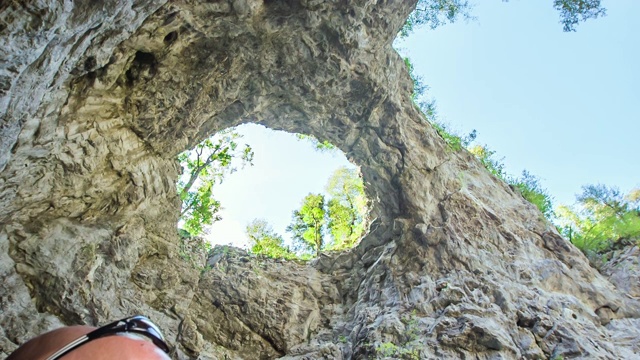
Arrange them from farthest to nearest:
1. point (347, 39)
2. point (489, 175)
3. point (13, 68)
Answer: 1. point (489, 175)
2. point (347, 39)
3. point (13, 68)

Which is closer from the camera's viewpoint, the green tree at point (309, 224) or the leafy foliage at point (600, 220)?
the leafy foliage at point (600, 220)

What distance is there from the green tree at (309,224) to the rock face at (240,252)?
20.4 ft

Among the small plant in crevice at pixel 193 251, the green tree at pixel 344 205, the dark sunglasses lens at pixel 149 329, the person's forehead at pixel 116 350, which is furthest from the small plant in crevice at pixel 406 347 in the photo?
the green tree at pixel 344 205

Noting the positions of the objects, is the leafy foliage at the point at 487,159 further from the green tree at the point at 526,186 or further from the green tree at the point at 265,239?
the green tree at the point at 265,239

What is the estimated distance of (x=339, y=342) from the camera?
34.7ft

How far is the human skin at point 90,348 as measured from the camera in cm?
152

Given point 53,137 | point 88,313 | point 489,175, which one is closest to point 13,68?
point 53,137

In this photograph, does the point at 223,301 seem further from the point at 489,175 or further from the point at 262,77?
the point at 489,175

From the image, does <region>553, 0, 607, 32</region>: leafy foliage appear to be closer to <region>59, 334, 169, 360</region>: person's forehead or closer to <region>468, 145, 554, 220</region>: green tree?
<region>468, 145, 554, 220</region>: green tree

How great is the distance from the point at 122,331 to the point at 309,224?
18861 mm

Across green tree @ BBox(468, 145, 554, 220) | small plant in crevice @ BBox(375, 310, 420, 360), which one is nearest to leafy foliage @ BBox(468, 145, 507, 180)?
green tree @ BBox(468, 145, 554, 220)

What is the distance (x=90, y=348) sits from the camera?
1540mm

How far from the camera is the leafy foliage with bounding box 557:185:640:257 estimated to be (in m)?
14.4

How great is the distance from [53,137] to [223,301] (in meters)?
6.47
